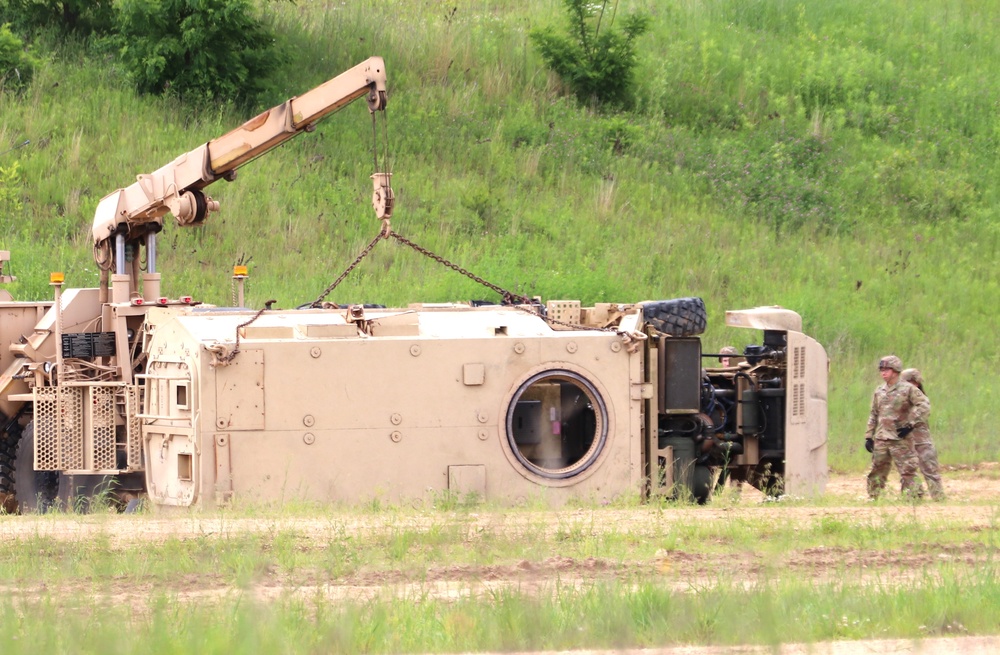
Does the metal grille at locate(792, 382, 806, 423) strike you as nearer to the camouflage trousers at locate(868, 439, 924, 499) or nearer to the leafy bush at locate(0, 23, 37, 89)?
the camouflage trousers at locate(868, 439, 924, 499)

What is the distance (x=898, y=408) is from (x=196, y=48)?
579 inches

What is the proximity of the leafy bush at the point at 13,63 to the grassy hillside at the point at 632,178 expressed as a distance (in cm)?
27

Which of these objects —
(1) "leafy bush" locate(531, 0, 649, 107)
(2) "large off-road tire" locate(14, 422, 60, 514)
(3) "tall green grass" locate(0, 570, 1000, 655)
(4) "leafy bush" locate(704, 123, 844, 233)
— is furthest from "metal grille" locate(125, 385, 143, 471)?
(1) "leafy bush" locate(531, 0, 649, 107)

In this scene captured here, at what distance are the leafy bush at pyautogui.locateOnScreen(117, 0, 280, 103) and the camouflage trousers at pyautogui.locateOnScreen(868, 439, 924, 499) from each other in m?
13.8

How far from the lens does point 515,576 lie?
7.50m

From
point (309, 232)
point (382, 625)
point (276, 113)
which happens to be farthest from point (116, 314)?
point (309, 232)

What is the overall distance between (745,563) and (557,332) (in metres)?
3.63

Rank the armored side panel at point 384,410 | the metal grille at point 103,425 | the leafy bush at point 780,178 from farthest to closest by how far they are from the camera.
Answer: the leafy bush at point 780,178
the metal grille at point 103,425
the armored side panel at point 384,410

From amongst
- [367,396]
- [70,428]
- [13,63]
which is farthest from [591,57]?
[367,396]

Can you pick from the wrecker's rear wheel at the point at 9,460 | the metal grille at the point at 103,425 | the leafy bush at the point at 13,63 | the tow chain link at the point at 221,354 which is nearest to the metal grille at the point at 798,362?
the tow chain link at the point at 221,354

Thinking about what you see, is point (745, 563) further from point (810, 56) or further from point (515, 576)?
point (810, 56)

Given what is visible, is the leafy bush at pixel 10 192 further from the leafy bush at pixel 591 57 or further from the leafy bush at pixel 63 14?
the leafy bush at pixel 591 57

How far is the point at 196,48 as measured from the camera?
2286cm

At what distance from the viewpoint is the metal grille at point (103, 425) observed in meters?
11.5
